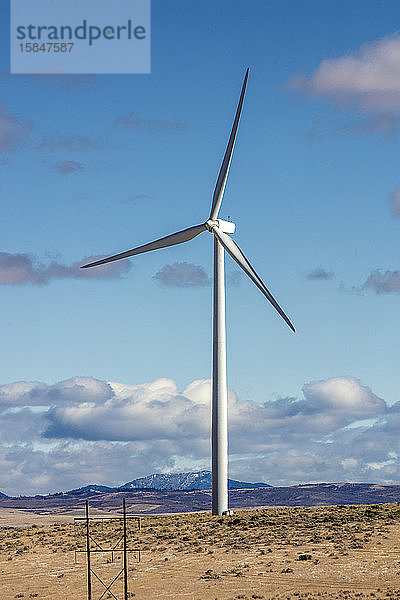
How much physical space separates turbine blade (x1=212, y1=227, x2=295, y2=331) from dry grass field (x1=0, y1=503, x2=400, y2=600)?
20434mm

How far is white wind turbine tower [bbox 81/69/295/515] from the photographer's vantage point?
9088cm

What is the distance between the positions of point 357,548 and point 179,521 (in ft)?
78.5

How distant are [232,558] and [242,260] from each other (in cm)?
3103

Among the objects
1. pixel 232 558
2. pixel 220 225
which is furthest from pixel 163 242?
pixel 232 558

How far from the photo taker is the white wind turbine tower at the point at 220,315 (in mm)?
90875

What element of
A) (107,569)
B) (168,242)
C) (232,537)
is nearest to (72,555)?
(107,569)

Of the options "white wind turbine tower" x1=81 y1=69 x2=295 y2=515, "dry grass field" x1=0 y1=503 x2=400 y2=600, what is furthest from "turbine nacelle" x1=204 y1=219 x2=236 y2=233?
"dry grass field" x1=0 y1=503 x2=400 y2=600

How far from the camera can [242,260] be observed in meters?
93.1

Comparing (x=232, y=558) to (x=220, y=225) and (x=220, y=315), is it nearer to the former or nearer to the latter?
(x=220, y=315)

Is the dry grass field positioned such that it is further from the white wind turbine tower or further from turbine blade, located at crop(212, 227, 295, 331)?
turbine blade, located at crop(212, 227, 295, 331)

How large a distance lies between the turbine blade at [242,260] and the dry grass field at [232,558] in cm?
2043

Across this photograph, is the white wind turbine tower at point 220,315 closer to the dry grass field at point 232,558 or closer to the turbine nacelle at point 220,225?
the turbine nacelle at point 220,225

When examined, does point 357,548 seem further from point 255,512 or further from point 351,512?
point 255,512

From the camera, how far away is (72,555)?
258 feet
